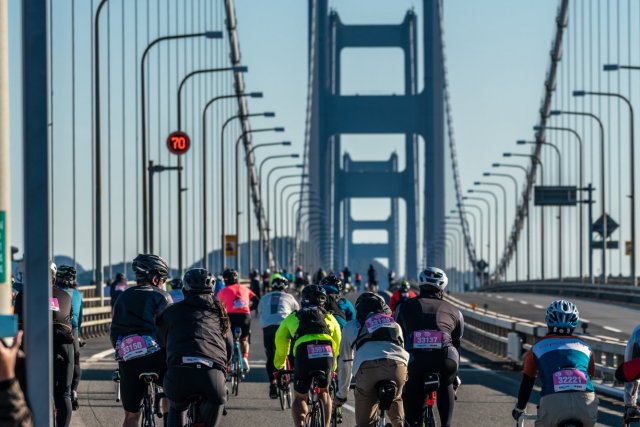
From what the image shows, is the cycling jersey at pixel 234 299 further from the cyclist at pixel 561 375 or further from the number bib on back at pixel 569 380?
the number bib on back at pixel 569 380

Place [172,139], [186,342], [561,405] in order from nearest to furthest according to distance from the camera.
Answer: [561,405] < [186,342] < [172,139]

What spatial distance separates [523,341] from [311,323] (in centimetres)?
1193

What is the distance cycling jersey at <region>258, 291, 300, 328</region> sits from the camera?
14680 millimetres

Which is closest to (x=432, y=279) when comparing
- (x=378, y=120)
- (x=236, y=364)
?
(x=236, y=364)

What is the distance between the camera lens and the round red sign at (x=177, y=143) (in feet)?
114

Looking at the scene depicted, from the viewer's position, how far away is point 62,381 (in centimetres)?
1095

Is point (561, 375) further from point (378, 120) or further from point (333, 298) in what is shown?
point (378, 120)

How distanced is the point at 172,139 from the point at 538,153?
54.6 metres

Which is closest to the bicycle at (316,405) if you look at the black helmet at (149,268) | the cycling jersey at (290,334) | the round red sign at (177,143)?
the cycling jersey at (290,334)

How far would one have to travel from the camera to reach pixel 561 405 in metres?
7.72

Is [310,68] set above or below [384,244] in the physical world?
above

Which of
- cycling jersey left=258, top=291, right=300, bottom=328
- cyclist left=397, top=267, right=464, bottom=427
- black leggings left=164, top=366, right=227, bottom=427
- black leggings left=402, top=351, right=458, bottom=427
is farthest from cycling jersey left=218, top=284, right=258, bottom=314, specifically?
black leggings left=164, top=366, right=227, bottom=427

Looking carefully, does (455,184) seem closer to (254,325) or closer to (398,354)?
(254,325)

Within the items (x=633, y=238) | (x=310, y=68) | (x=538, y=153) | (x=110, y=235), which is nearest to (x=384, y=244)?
(x=310, y=68)
